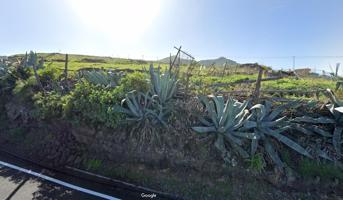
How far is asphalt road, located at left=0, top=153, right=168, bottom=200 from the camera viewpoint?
164 inches

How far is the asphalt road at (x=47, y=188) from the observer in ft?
13.7

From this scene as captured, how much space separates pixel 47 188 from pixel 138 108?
2297mm

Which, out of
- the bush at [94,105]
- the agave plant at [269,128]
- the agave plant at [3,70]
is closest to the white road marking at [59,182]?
the bush at [94,105]

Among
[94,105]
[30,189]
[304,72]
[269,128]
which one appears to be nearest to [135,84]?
[94,105]

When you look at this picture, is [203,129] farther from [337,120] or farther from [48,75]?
[48,75]

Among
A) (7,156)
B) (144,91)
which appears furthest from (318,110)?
(7,156)

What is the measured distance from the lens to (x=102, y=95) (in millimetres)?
5539

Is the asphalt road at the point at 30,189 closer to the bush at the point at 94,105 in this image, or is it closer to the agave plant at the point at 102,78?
the bush at the point at 94,105

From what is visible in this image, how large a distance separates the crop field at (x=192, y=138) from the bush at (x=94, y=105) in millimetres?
22

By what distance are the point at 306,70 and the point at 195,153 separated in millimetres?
12424

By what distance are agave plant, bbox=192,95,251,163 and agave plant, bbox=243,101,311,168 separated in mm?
168

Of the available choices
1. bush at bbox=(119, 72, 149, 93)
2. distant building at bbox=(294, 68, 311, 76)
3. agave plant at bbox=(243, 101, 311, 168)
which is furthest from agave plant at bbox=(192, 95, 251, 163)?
distant building at bbox=(294, 68, 311, 76)

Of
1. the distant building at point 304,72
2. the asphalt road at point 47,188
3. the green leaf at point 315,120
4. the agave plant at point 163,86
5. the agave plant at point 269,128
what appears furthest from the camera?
the distant building at point 304,72

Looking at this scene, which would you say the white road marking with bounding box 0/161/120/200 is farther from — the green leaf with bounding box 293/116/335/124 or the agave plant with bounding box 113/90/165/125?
the green leaf with bounding box 293/116/335/124
